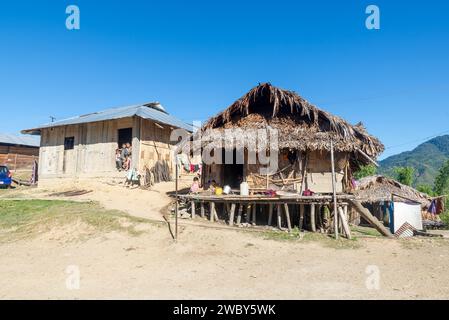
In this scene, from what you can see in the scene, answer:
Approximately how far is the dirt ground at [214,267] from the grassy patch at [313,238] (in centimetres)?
13

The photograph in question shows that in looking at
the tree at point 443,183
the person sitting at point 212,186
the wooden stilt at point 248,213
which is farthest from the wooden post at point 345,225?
the tree at point 443,183

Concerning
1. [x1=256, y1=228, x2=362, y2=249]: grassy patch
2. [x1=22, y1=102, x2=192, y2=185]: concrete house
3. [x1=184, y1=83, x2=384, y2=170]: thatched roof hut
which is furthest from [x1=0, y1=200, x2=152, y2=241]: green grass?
[x1=22, y1=102, x2=192, y2=185]: concrete house

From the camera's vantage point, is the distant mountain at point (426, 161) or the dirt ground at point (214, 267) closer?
the dirt ground at point (214, 267)

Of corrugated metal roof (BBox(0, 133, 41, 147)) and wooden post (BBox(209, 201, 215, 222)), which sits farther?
corrugated metal roof (BBox(0, 133, 41, 147))

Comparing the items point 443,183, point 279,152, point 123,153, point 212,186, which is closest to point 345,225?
point 279,152

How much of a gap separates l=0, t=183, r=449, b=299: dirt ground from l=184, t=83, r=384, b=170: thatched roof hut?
148 inches

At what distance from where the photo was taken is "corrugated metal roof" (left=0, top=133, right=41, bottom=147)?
29.2 metres

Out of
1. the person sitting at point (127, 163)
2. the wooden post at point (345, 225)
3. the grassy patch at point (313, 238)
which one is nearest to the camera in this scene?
the grassy patch at point (313, 238)

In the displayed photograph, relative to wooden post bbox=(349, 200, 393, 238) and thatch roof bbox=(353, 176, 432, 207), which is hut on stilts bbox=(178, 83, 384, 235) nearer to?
wooden post bbox=(349, 200, 393, 238)

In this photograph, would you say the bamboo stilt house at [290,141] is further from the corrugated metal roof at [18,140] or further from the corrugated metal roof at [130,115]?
the corrugated metal roof at [18,140]

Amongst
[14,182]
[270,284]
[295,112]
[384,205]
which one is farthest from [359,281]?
[14,182]

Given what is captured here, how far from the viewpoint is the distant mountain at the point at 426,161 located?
101525 mm

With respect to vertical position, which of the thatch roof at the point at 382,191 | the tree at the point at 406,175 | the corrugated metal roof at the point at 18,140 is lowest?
the thatch roof at the point at 382,191
